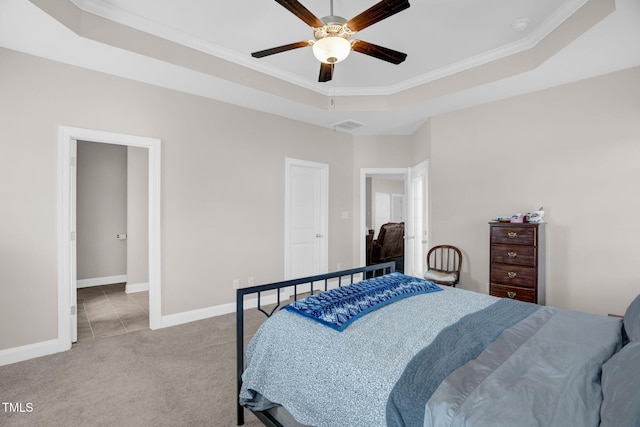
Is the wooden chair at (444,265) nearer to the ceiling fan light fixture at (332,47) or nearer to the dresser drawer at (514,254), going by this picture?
the dresser drawer at (514,254)

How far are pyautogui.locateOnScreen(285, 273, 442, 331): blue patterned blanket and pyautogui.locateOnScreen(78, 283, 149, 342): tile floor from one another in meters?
2.57

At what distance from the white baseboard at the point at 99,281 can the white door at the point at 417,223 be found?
5.01 m

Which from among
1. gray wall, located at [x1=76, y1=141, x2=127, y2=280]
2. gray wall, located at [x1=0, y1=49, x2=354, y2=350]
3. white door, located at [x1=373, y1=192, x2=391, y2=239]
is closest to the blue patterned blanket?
gray wall, located at [x1=0, y1=49, x2=354, y2=350]

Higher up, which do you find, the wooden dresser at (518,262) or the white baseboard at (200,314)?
the wooden dresser at (518,262)

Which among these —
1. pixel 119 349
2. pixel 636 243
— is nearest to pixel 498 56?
pixel 636 243

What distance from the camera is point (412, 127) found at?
498 centimetres

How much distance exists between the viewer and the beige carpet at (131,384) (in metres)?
1.99

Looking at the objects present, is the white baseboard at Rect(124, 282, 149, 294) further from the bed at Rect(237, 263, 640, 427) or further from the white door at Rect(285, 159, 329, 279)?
the bed at Rect(237, 263, 640, 427)

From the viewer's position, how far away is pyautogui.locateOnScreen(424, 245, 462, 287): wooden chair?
3.88m

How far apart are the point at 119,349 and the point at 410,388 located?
2.89 meters

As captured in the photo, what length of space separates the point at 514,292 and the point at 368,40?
2898 millimetres

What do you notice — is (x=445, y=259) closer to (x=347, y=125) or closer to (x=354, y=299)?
(x=347, y=125)

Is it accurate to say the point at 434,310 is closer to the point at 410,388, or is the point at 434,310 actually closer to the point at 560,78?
the point at 410,388

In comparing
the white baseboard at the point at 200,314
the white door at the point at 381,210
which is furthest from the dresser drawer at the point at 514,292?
the white door at the point at 381,210
